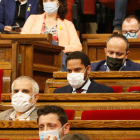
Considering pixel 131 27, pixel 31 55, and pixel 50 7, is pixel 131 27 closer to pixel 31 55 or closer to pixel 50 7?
pixel 50 7

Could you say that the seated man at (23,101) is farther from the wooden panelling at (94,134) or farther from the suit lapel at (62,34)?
the suit lapel at (62,34)

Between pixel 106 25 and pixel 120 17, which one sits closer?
pixel 120 17

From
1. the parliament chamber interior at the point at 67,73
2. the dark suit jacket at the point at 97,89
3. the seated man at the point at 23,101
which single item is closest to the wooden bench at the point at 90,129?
the parliament chamber interior at the point at 67,73

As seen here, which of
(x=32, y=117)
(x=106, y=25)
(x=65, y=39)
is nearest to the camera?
(x=32, y=117)

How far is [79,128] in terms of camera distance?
846 millimetres

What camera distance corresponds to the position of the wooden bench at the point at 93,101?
988 mm

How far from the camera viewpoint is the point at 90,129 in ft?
2.77

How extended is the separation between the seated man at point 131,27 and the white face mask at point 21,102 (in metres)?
0.76

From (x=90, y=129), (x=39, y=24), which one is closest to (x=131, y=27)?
(x=39, y=24)

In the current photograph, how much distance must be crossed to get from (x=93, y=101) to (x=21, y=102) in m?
0.19

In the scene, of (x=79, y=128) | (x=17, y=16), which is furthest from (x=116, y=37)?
(x=17, y=16)

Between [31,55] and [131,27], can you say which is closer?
[31,55]

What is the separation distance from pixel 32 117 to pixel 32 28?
778 millimetres

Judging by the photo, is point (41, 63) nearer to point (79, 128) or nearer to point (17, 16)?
point (17, 16)
